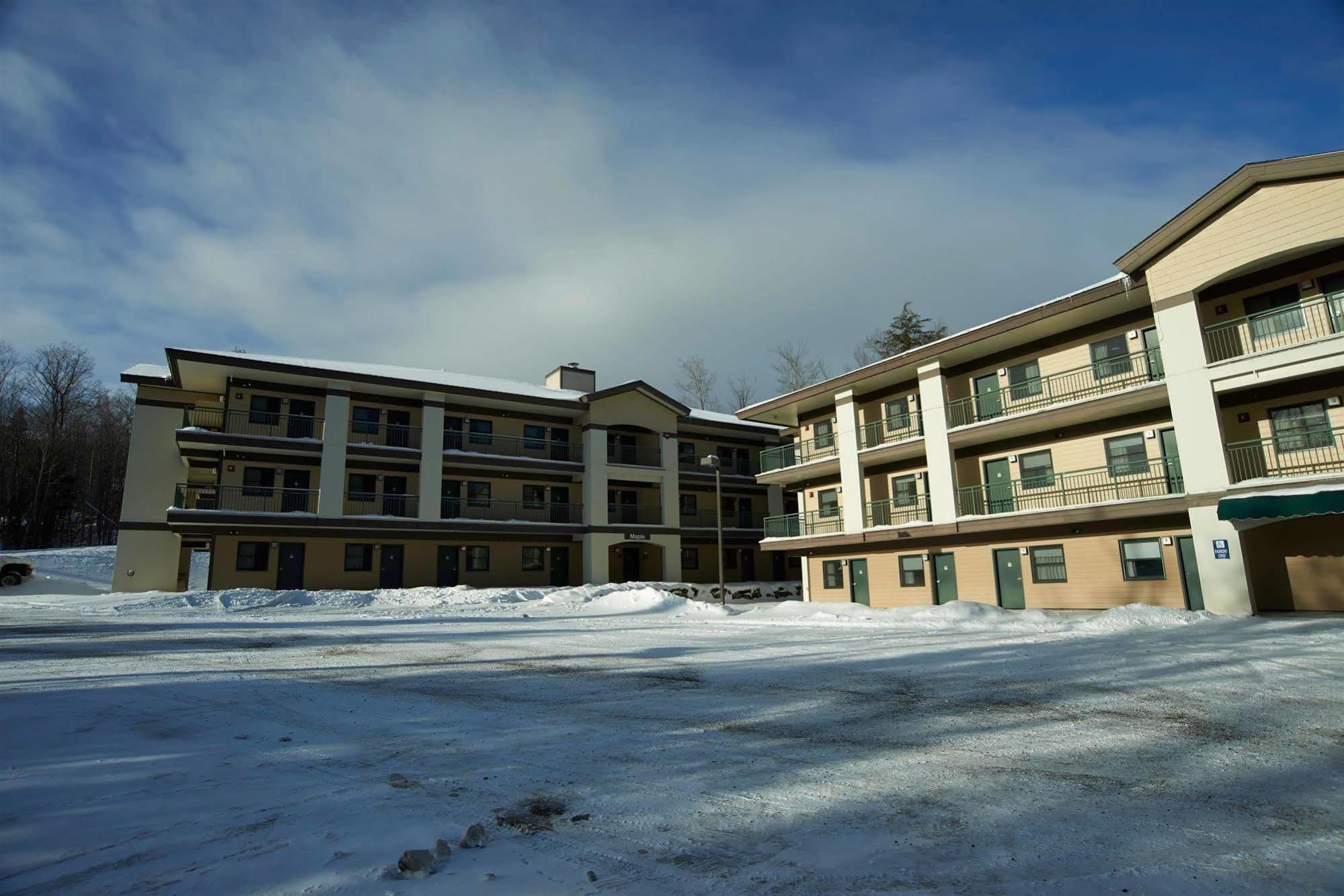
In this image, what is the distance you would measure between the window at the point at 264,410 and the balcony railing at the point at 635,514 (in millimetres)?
17410

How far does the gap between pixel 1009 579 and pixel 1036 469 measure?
4071 mm

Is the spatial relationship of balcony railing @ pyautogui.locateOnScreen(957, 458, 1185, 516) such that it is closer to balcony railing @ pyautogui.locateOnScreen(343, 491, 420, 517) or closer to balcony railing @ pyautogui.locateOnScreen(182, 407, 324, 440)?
balcony railing @ pyautogui.locateOnScreen(343, 491, 420, 517)

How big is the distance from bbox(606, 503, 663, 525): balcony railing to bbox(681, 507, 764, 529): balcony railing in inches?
90.1

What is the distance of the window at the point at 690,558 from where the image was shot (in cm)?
4425

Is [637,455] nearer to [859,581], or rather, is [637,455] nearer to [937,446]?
[859,581]

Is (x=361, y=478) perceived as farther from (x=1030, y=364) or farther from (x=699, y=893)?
(x=699, y=893)

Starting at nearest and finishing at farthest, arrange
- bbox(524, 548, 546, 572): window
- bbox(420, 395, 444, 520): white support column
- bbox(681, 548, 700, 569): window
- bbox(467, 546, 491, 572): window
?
bbox(420, 395, 444, 520): white support column < bbox(467, 546, 491, 572): window < bbox(524, 548, 546, 572): window < bbox(681, 548, 700, 569): window

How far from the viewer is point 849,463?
1214 inches

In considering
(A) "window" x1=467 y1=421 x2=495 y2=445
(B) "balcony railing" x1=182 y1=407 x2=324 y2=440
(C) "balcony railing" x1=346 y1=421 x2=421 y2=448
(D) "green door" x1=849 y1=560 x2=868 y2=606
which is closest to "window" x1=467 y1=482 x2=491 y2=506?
(A) "window" x1=467 y1=421 x2=495 y2=445

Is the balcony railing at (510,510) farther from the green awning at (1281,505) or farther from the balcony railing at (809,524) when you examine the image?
the green awning at (1281,505)

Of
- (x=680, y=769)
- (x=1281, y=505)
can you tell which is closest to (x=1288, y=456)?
(x=1281, y=505)

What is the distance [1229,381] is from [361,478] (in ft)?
117

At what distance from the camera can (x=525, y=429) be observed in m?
41.4

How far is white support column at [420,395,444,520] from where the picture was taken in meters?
36.2
